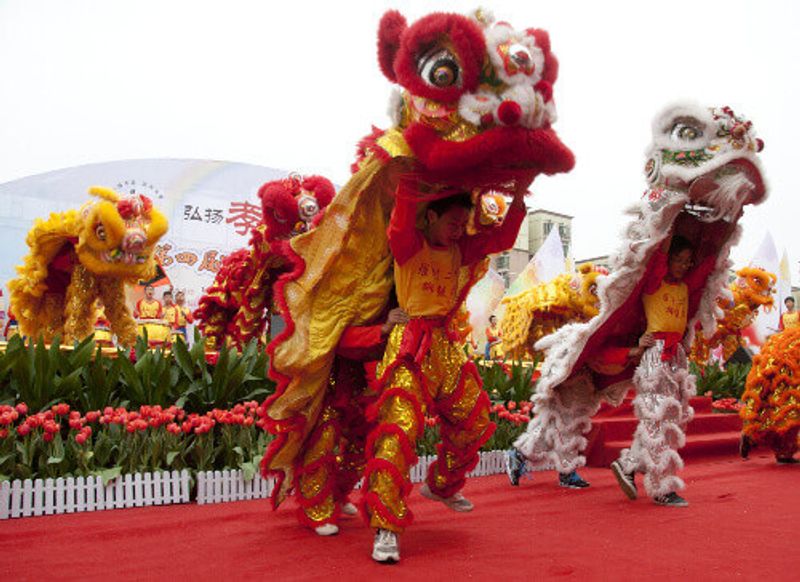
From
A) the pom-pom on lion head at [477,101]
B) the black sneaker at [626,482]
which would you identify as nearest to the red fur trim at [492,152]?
the pom-pom on lion head at [477,101]

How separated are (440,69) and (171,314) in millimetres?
8029

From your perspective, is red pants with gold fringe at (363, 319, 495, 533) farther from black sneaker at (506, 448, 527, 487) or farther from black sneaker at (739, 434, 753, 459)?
black sneaker at (739, 434, 753, 459)

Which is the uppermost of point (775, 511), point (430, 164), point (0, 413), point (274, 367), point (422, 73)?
point (422, 73)

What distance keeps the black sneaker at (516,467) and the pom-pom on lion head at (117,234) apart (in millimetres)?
3540

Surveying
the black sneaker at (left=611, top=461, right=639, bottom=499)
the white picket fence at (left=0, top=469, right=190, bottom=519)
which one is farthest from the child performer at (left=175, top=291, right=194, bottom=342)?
the black sneaker at (left=611, top=461, right=639, bottom=499)

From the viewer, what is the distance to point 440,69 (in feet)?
7.59

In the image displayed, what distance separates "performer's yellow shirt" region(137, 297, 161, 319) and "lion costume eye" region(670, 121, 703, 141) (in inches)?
299

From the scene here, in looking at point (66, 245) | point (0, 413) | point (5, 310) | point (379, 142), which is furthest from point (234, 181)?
point (379, 142)

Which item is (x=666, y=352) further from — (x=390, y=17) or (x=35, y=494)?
(x=35, y=494)

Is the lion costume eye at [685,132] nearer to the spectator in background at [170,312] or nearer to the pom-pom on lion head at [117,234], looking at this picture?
the pom-pom on lion head at [117,234]

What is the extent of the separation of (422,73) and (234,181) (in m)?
10.3

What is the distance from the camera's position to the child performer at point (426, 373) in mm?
2428

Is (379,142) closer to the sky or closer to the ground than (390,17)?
closer to the ground

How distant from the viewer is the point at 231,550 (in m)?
2.47
